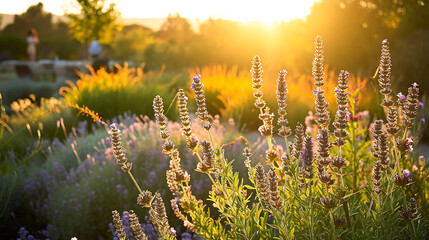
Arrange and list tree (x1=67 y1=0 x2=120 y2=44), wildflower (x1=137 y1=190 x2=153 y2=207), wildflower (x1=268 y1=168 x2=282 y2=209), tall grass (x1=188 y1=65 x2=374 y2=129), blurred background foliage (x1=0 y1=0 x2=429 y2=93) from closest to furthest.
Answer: wildflower (x1=268 y1=168 x2=282 y2=209) → wildflower (x1=137 y1=190 x2=153 y2=207) → tall grass (x1=188 y1=65 x2=374 y2=129) → blurred background foliage (x1=0 y1=0 x2=429 y2=93) → tree (x1=67 y1=0 x2=120 y2=44)

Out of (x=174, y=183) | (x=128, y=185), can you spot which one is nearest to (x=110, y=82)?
(x=128, y=185)

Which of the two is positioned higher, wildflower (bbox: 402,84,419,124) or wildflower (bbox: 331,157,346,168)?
wildflower (bbox: 402,84,419,124)

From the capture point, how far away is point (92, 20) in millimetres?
32750

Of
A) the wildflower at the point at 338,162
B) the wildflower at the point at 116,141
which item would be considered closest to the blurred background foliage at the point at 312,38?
the wildflower at the point at 338,162

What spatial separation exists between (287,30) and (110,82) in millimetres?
16943

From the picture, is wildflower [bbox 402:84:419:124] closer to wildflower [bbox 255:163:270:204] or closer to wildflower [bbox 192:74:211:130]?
wildflower [bbox 255:163:270:204]

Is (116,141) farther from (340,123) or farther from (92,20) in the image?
(92,20)

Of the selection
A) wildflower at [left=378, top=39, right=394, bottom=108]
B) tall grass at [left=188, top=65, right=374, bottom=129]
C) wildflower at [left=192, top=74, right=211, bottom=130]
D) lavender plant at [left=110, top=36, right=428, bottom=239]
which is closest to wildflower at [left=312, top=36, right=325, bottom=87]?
lavender plant at [left=110, top=36, right=428, bottom=239]

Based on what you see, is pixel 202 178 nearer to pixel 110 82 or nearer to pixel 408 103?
pixel 408 103

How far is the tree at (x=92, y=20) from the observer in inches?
1275

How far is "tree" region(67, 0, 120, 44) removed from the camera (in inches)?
1275

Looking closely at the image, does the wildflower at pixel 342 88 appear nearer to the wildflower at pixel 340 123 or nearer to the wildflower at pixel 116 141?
the wildflower at pixel 340 123

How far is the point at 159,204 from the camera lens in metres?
2.08

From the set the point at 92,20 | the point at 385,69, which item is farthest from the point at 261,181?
the point at 92,20
